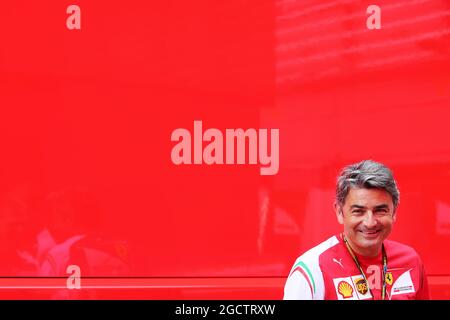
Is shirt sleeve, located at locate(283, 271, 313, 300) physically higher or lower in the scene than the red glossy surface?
lower

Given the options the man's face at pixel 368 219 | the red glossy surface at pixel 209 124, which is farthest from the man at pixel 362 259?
the red glossy surface at pixel 209 124

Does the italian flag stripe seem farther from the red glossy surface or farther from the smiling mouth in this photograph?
the red glossy surface

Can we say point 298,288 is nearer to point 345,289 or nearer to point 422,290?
point 345,289

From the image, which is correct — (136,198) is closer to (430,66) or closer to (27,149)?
(27,149)

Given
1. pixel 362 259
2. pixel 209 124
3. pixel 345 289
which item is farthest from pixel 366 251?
pixel 209 124

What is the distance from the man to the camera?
1.91 metres

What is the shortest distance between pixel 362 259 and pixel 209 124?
0.79 meters

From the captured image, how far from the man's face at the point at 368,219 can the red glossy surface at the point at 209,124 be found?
1.27 ft

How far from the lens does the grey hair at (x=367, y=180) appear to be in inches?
76.2

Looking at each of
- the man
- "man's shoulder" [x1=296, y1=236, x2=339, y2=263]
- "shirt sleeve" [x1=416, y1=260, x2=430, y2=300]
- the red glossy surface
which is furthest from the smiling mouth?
the red glossy surface

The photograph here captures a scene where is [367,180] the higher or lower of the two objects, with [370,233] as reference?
higher

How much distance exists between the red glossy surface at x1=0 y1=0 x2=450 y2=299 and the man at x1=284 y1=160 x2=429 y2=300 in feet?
1.26

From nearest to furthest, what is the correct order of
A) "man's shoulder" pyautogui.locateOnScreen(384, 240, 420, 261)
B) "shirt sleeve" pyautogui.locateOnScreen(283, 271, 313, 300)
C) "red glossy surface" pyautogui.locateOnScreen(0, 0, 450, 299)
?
"shirt sleeve" pyautogui.locateOnScreen(283, 271, 313, 300) → "man's shoulder" pyautogui.locateOnScreen(384, 240, 420, 261) → "red glossy surface" pyautogui.locateOnScreen(0, 0, 450, 299)

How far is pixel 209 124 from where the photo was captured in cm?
234
